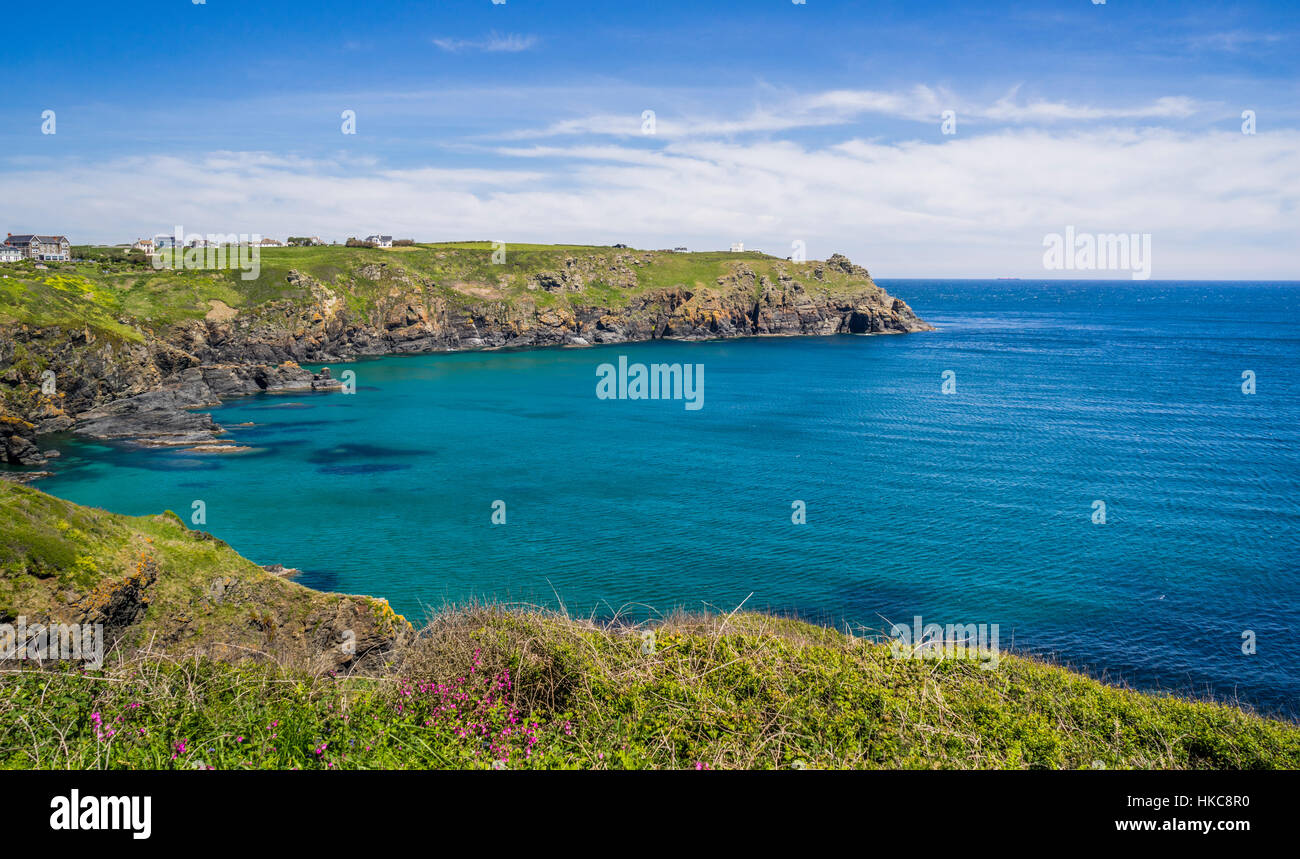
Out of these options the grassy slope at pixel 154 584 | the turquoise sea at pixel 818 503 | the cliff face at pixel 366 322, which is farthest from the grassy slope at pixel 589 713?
the cliff face at pixel 366 322

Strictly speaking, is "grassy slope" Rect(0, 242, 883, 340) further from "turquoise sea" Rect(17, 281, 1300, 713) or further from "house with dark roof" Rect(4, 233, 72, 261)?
"turquoise sea" Rect(17, 281, 1300, 713)

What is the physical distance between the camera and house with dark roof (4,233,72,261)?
13438cm

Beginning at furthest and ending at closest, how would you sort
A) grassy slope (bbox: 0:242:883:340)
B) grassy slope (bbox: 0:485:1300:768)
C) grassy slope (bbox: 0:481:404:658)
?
grassy slope (bbox: 0:242:883:340)
grassy slope (bbox: 0:481:404:658)
grassy slope (bbox: 0:485:1300:768)

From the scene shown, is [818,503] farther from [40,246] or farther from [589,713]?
[40,246]

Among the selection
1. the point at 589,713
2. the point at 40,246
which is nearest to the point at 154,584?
the point at 589,713

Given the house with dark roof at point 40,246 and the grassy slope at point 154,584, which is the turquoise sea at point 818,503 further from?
the house with dark roof at point 40,246

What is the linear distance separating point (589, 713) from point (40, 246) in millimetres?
170237

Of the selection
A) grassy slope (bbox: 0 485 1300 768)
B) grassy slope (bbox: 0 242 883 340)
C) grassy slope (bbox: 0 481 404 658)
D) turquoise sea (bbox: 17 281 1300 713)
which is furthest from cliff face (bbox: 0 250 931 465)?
grassy slope (bbox: 0 485 1300 768)

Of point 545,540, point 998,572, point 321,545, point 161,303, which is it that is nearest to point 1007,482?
point 998,572

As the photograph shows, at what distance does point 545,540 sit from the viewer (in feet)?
139

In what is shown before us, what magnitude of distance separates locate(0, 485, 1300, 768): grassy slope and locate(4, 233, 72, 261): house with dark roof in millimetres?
154531

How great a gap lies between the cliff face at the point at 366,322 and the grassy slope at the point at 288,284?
0.46 m
